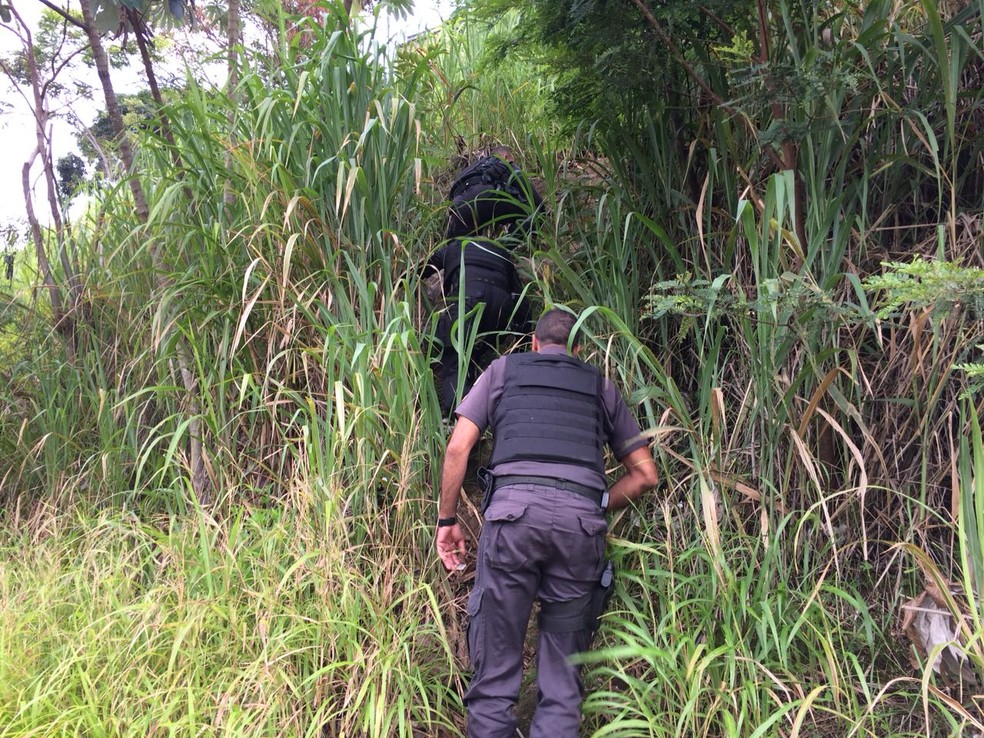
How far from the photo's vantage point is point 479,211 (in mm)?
3842

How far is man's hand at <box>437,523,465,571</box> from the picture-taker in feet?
8.64

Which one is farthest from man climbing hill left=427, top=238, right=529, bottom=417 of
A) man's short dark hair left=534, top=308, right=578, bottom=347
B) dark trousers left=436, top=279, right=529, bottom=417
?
man's short dark hair left=534, top=308, right=578, bottom=347

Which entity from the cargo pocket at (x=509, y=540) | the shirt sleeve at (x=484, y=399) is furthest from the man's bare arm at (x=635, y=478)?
the shirt sleeve at (x=484, y=399)

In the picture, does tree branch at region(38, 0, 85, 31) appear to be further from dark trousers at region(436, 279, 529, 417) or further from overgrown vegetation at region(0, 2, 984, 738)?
dark trousers at region(436, 279, 529, 417)

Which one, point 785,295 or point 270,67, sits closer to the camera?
point 785,295

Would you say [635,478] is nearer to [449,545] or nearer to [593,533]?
[593,533]

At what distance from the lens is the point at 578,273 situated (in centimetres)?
338

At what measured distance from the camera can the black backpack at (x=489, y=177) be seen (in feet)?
12.7

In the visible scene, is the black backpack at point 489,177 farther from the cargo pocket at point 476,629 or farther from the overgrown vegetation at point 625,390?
the cargo pocket at point 476,629

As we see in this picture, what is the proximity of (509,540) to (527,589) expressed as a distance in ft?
0.62

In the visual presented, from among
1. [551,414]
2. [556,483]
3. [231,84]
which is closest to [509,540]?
[556,483]

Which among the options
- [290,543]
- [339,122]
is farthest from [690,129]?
[290,543]

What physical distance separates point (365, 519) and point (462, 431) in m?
0.48

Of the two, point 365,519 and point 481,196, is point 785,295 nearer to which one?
point 365,519
